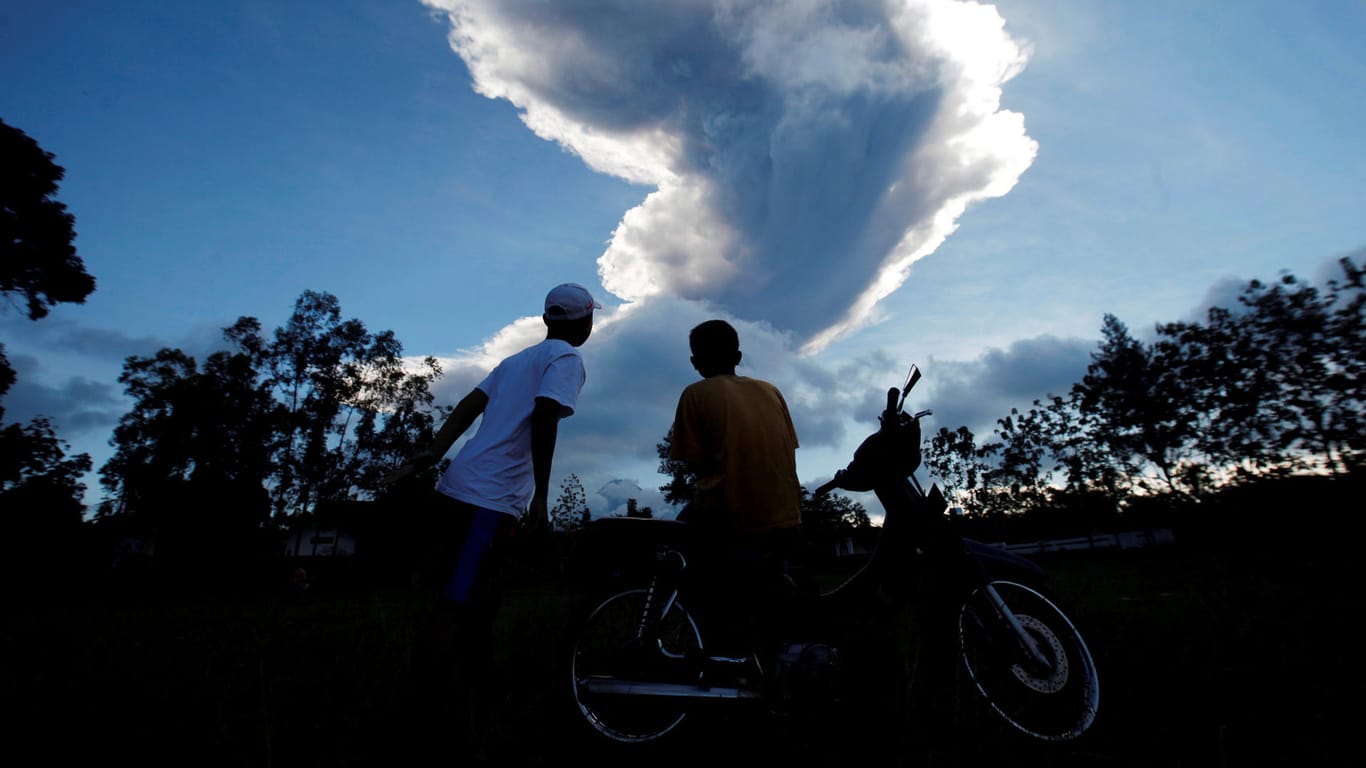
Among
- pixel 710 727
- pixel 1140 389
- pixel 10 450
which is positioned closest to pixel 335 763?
pixel 710 727

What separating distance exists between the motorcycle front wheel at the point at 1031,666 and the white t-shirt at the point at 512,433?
216 centimetres

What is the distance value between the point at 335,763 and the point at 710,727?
1.79m

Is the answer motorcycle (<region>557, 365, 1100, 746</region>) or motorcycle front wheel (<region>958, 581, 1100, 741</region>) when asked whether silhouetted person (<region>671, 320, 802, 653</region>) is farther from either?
motorcycle front wheel (<region>958, 581, 1100, 741</region>)

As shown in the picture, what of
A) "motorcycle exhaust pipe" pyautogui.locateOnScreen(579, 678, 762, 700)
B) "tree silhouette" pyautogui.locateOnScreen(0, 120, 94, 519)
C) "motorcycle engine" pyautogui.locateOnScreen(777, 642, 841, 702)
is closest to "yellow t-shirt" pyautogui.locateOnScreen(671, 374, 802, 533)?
"motorcycle engine" pyautogui.locateOnScreen(777, 642, 841, 702)

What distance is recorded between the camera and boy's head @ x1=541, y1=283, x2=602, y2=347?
3.09 meters

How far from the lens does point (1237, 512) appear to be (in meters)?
18.1

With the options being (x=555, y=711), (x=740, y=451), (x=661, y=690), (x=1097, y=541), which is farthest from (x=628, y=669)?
(x=1097, y=541)

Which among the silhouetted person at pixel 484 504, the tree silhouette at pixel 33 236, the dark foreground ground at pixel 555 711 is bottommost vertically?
the dark foreground ground at pixel 555 711

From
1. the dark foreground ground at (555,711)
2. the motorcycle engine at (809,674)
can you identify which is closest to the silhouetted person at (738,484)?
the motorcycle engine at (809,674)

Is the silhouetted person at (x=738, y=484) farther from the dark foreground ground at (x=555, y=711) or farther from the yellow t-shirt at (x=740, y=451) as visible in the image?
the dark foreground ground at (x=555, y=711)

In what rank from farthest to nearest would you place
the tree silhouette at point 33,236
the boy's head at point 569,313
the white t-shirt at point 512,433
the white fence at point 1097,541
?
the white fence at point 1097,541 < the tree silhouette at point 33,236 < the boy's head at point 569,313 < the white t-shirt at point 512,433

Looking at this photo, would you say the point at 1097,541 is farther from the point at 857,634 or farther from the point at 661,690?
the point at 661,690

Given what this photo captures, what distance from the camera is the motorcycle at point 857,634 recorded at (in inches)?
99.7

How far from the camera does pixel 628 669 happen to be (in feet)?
9.04
